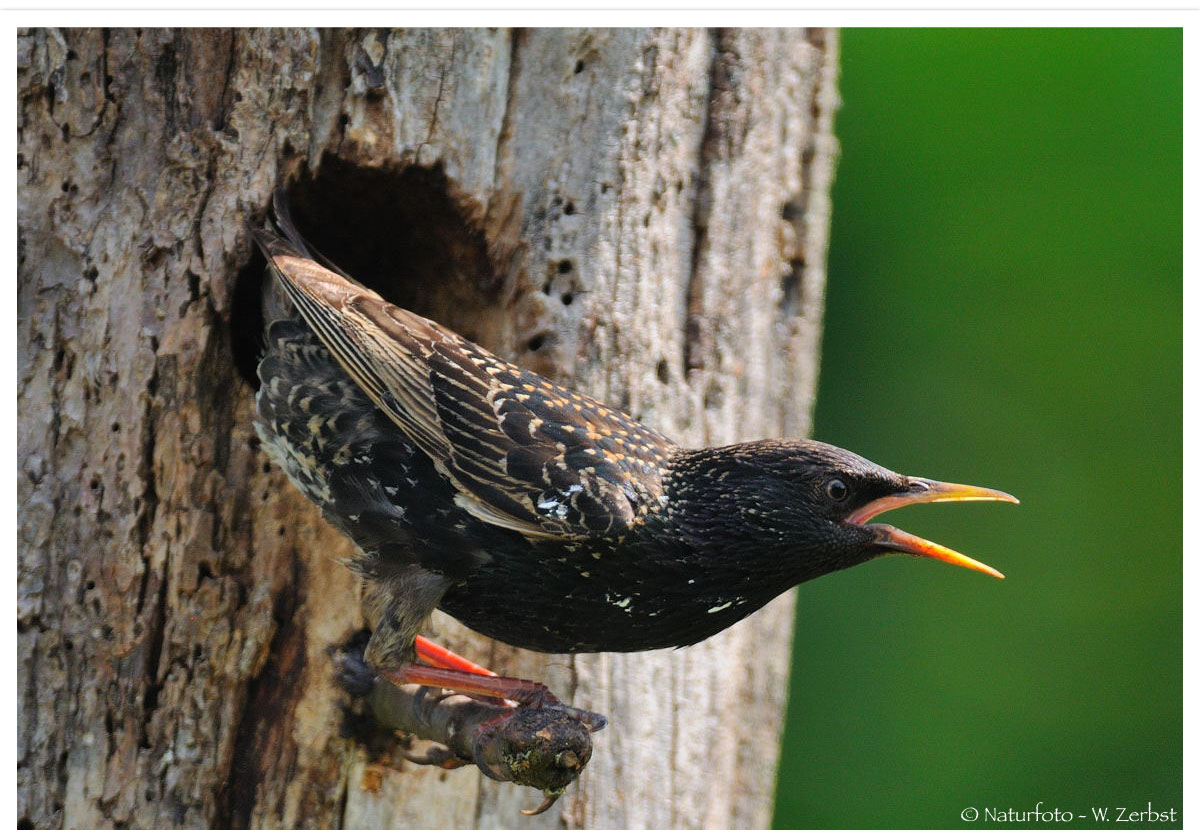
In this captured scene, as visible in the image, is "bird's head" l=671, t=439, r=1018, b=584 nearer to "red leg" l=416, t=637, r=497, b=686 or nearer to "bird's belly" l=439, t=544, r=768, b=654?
"bird's belly" l=439, t=544, r=768, b=654

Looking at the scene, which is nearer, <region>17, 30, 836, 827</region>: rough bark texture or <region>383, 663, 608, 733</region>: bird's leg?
<region>383, 663, 608, 733</region>: bird's leg

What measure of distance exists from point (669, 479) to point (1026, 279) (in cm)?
364

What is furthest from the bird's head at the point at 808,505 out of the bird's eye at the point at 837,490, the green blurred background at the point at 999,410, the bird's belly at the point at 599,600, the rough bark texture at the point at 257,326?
the green blurred background at the point at 999,410

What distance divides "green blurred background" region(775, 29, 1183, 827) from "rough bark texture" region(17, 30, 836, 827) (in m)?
2.31

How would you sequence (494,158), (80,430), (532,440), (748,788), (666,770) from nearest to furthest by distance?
(532,440) < (80,430) < (494,158) < (666,770) < (748,788)

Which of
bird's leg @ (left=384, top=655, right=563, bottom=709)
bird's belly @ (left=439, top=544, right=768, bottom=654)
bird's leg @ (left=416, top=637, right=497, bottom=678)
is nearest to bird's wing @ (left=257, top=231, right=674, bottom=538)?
bird's belly @ (left=439, top=544, right=768, bottom=654)

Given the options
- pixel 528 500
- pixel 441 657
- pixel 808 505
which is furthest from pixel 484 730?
pixel 808 505

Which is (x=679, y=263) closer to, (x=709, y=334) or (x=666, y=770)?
(x=709, y=334)

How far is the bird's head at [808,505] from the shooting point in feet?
10.2

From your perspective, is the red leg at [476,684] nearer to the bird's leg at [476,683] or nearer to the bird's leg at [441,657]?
the bird's leg at [476,683]

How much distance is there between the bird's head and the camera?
3107 mm

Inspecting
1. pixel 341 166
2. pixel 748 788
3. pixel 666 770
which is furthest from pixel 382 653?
pixel 748 788

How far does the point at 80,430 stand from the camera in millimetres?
3424

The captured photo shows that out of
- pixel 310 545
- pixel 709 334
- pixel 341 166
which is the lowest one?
pixel 310 545
